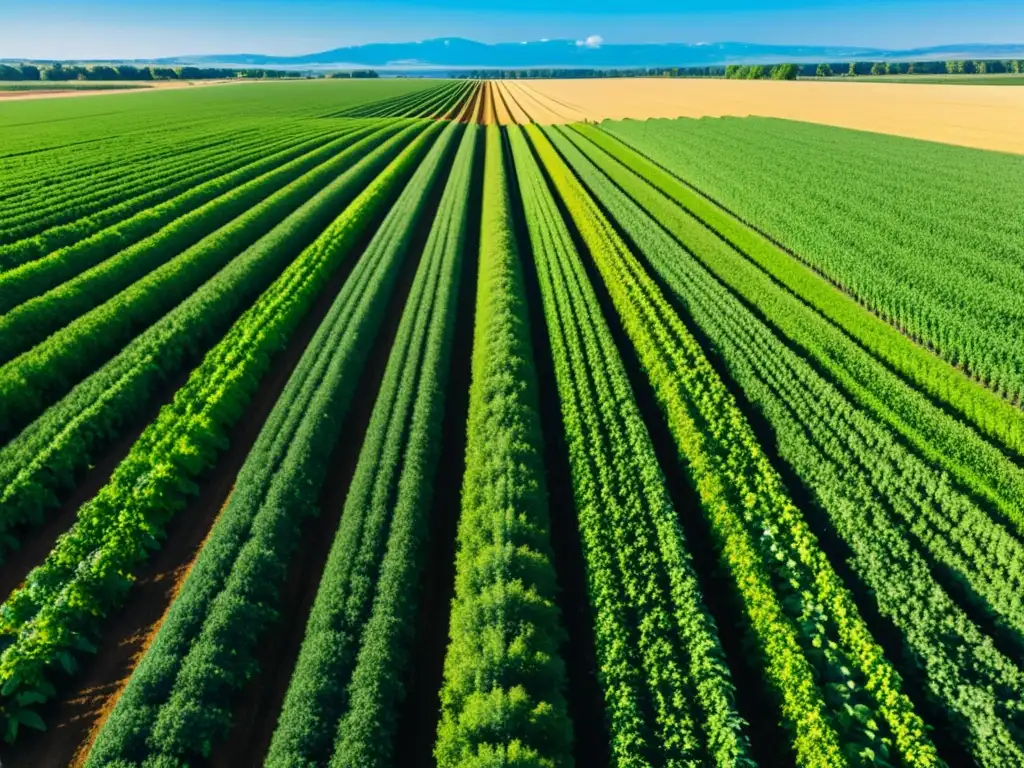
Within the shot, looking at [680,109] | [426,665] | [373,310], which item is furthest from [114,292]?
[680,109]

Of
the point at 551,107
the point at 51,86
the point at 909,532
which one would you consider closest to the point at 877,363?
Result: the point at 909,532

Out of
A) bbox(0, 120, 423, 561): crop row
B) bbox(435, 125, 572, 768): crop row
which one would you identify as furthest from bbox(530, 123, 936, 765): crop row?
bbox(0, 120, 423, 561): crop row

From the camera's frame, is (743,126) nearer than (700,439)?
No

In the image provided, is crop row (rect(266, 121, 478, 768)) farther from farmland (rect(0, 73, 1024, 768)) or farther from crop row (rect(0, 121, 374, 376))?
crop row (rect(0, 121, 374, 376))

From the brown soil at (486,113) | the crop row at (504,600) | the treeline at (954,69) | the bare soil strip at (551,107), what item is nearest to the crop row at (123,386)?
the crop row at (504,600)

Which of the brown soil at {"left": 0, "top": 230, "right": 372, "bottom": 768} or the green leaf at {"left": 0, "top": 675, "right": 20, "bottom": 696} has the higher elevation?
the green leaf at {"left": 0, "top": 675, "right": 20, "bottom": 696}

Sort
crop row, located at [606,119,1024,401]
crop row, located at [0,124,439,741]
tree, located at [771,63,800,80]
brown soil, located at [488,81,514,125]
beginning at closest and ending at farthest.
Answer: crop row, located at [0,124,439,741], crop row, located at [606,119,1024,401], brown soil, located at [488,81,514,125], tree, located at [771,63,800,80]

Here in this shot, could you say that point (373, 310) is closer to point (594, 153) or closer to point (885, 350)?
point (885, 350)
